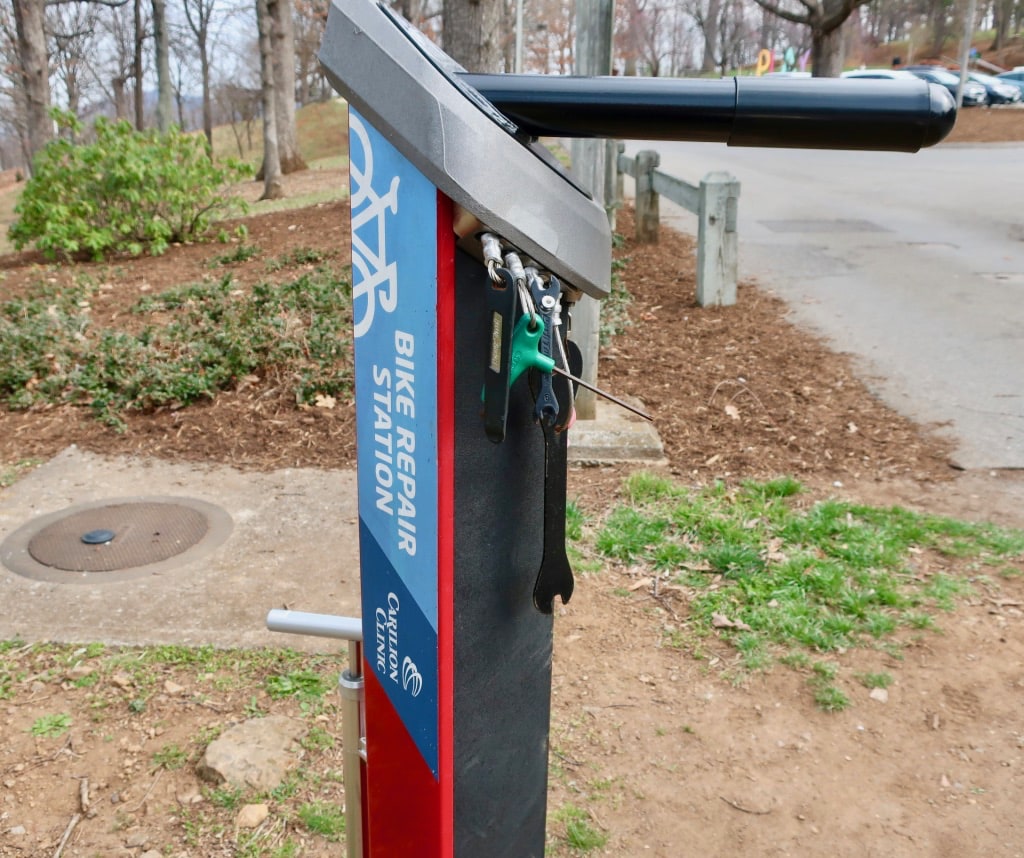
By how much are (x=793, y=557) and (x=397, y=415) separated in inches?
103

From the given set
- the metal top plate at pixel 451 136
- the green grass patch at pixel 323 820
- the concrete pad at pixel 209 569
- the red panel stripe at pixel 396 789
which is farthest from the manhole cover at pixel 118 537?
the metal top plate at pixel 451 136

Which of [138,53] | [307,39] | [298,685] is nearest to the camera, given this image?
[298,685]

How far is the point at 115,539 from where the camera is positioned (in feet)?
12.9

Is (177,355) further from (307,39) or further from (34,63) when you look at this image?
(307,39)

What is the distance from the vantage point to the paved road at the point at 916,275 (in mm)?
5352

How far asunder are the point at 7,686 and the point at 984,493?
3878mm

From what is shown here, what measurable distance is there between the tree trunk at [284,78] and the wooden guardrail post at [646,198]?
11103 mm

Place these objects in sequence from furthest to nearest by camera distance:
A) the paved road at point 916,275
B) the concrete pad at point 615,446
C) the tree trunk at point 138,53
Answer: the tree trunk at point 138,53 → the paved road at point 916,275 → the concrete pad at point 615,446

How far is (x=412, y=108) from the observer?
3.84 ft

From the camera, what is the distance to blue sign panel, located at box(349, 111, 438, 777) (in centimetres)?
126

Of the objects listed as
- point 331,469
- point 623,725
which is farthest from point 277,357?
point 623,725

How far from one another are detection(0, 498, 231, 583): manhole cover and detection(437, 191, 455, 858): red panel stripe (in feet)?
8.33

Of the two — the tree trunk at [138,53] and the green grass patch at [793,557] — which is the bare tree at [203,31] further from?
the green grass patch at [793,557]

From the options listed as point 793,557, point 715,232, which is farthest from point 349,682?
point 715,232
